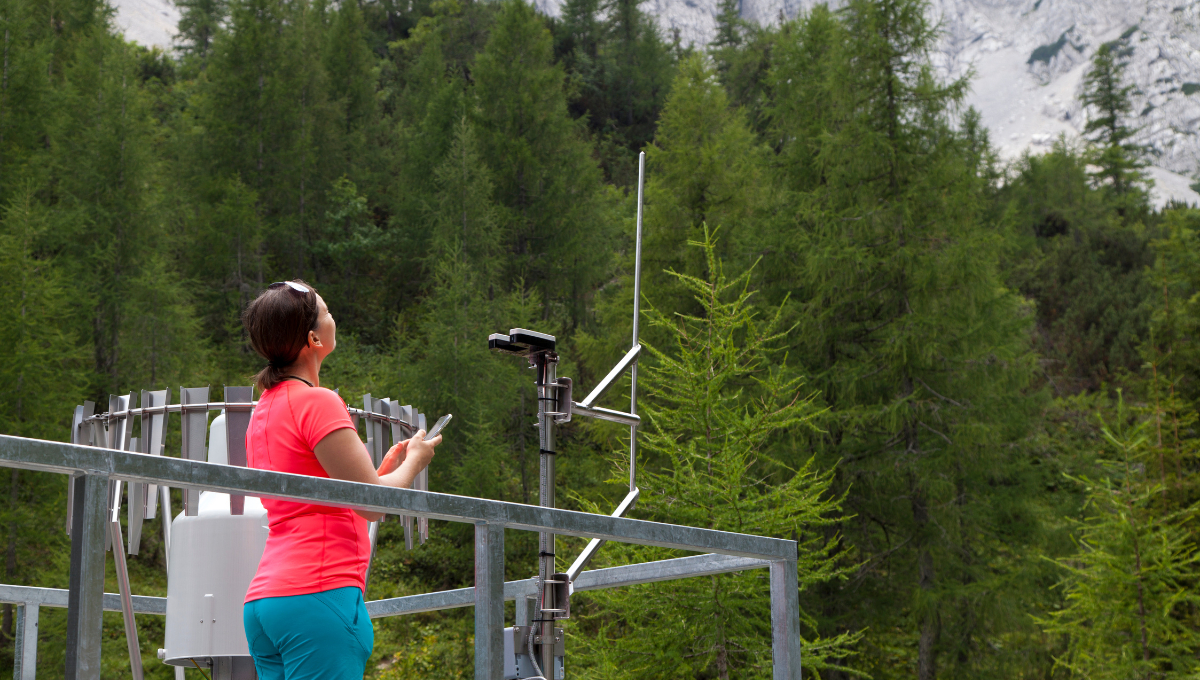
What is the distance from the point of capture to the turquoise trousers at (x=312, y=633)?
183cm

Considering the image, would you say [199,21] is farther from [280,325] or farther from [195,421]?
[280,325]

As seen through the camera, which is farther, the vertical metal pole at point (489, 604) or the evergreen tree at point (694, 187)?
the evergreen tree at point (694, 187)

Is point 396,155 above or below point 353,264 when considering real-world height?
above

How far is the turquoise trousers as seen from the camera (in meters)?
1.83

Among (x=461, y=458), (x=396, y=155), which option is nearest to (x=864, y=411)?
(x=461, y=458)

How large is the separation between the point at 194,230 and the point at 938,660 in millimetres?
19249

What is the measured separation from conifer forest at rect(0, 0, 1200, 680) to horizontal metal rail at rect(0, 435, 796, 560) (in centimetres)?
593

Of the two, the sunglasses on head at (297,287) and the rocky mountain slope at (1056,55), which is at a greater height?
the rocky mountain slope at (1056,55)

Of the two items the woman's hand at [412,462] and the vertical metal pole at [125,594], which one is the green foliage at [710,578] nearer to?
the vertical metal pole at [125,594]

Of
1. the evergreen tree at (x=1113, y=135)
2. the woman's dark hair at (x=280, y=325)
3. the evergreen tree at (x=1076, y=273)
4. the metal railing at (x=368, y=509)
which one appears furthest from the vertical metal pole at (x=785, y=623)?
the evergreen tree at (x=1113, y=135)

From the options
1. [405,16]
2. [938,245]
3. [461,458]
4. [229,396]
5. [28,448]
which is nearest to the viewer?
[28,448]

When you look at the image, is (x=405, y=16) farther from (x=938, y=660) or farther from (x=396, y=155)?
(x=938, y=660)

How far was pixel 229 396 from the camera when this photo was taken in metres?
3.08

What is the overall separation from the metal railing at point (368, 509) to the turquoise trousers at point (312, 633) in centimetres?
31
